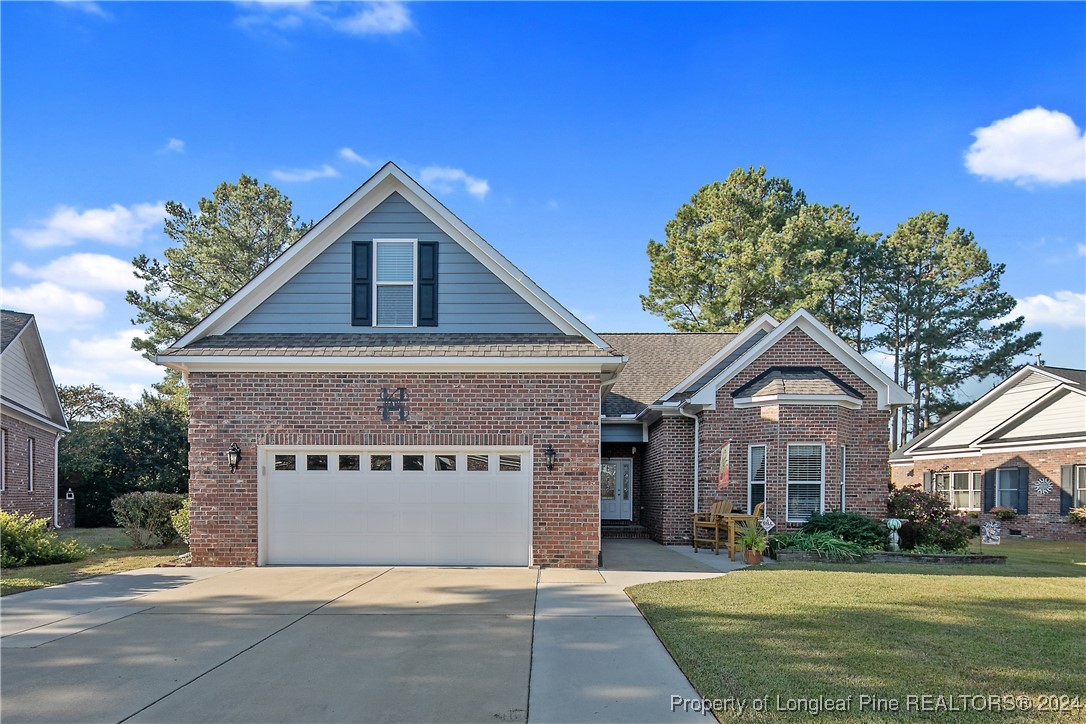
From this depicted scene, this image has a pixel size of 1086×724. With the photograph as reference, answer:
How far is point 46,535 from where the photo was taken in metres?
13.6

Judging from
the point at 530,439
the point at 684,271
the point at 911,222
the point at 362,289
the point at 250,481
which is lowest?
the point at 250,481

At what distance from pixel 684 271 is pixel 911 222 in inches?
548

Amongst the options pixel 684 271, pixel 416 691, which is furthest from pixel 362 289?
pixel 684 271

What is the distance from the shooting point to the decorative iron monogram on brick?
12.2 metres

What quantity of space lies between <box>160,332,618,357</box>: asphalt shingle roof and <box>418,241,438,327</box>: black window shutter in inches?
16.7

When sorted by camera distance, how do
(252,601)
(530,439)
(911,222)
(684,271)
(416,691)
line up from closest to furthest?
(416,691), (252,601), (530,439), (684,271), (911,222)

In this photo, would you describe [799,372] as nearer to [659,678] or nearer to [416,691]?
[659,678]

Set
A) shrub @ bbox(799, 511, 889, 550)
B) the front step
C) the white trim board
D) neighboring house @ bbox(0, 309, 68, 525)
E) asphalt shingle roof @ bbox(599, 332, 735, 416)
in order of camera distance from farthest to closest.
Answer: neighboring house @ bbox(0, 309, 68, 525)
asphalt shingle roof @ bbox(599, 332, 735, 416)
the front step
shrub @ bbox(799, 511, 889, 550)
the white trim board

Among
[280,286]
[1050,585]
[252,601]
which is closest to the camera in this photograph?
[252,601]

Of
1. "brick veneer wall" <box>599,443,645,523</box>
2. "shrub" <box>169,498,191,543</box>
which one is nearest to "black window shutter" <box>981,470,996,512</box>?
"brick veneer wall" <box>599,443,645,523</box>

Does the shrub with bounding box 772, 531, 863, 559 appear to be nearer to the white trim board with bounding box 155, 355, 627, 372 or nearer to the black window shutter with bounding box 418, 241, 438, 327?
the white trim board with bounding box 155, 355, 627, 372

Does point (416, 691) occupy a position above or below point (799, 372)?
below

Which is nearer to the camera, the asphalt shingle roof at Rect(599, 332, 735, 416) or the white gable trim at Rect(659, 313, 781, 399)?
the white gable trim at Rect(659, 313, 781, 399)

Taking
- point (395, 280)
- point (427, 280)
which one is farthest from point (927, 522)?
point (395, 280)
